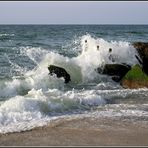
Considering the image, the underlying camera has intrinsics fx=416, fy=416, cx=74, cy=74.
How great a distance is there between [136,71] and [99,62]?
3.71 meters

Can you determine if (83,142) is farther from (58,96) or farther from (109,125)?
(58,96)

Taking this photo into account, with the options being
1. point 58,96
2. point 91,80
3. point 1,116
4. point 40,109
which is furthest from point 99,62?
point 1,116

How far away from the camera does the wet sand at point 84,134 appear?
758cm

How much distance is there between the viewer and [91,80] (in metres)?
16.2

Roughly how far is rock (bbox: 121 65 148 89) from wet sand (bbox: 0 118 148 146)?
493cm

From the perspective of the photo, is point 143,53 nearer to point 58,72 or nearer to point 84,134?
point 58,72

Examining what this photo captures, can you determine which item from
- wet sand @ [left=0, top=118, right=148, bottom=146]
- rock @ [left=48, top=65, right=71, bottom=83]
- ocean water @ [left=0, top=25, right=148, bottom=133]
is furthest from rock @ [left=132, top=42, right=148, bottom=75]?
wet sand @ [left=0, top=118, right=148, bottom=146]

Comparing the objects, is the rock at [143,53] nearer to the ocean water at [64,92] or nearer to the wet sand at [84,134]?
the ocean water at [64,92]

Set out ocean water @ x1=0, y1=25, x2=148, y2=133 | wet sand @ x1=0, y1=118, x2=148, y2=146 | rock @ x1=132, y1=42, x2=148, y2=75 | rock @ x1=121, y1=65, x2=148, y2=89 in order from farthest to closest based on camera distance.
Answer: rock @ x1=132, y1=42, x2=148, y2=75, rock @ x1=121, y1=65, x2=148, y2=89, ocean water @ x1=0, y1=25, x2=148, y2=133, wet sand @ x1=0, y1=118, x2=148, y2=146

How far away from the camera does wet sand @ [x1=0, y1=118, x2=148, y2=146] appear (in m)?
7.58

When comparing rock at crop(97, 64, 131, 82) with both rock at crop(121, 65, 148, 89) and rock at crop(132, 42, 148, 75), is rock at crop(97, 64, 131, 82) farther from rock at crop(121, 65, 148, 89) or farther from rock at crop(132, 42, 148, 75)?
rock at crop(121, 65, 148, 89)

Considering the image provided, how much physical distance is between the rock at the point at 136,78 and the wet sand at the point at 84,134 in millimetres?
4931

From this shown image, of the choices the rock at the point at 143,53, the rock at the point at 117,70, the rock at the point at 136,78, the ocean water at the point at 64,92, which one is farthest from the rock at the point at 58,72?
the rock at the point at 143,53

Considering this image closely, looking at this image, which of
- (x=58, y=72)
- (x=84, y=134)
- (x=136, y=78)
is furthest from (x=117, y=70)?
(x=84, y=134)
